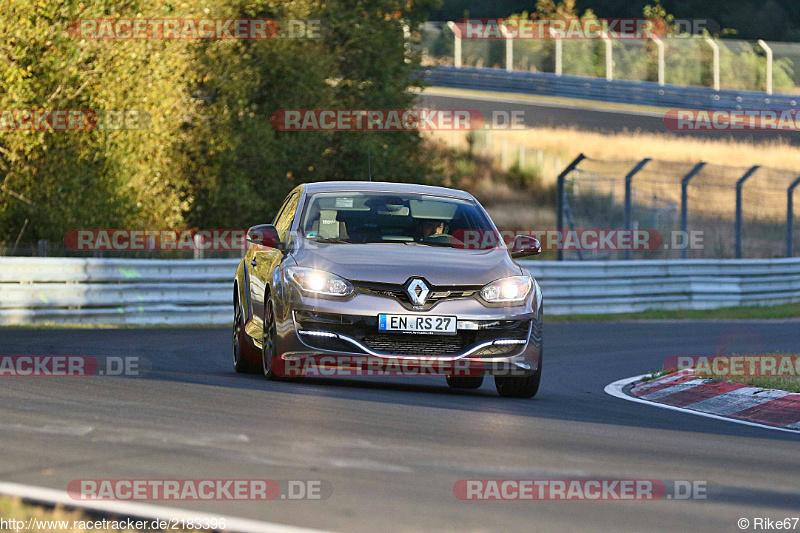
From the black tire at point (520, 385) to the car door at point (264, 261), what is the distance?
1.90 metres

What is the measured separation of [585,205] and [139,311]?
85.5 ft

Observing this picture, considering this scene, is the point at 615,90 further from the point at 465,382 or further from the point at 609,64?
the point at 465,382

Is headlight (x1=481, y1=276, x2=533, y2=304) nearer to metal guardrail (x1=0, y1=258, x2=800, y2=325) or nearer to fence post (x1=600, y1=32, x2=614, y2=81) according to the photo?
metal guardrail (x1=0, y1=258, x2=800, y2=325)

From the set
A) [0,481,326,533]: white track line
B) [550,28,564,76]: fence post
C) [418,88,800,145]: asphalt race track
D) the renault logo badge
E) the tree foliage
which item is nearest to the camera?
[0,481,326,533]: white track line

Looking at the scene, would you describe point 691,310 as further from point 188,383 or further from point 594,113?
point 594,113

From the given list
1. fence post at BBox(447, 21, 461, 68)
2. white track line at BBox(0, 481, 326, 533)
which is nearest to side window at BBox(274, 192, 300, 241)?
white track line at BBox(0, 481, 326, 533)

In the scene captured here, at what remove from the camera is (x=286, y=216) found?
11844 millimetres

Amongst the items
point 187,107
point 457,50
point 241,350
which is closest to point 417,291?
point 241,350

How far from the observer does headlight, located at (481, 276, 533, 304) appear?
10180 mm

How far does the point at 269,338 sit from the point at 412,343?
4.20 ft

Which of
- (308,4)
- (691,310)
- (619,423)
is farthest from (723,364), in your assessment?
(308,4)

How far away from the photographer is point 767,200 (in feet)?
153

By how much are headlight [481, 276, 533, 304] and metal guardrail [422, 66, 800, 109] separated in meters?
40.8

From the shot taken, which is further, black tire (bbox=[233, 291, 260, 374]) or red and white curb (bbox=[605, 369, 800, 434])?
black tire (bbox=[233, 291, 260, 374])
